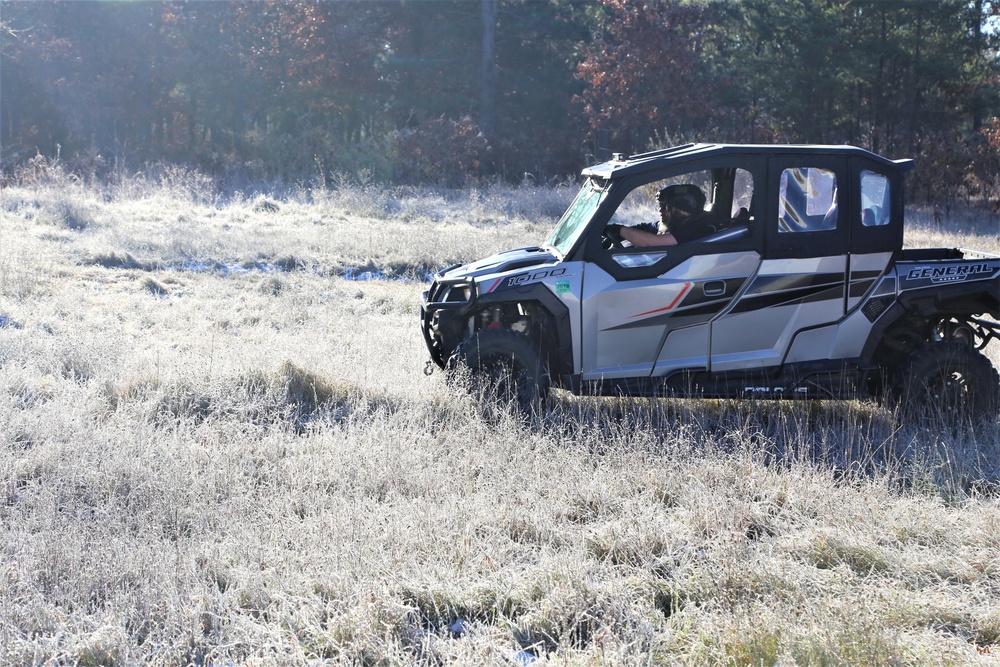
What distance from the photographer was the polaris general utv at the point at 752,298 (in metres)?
6.52

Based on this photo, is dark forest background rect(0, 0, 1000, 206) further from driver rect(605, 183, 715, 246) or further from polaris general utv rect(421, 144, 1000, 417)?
polaris general utv rect(421, 144, 1000, 417)

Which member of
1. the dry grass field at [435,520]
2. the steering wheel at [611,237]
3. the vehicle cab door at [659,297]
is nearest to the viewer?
the dry grass field at [435,520]

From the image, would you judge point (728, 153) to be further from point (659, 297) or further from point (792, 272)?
point (659, 297)

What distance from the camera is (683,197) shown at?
696 cm

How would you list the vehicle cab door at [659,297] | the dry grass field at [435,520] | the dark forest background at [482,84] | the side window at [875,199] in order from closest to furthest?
the dry grass field at [435,520]
the vehicle cab door at [659,297]
the side window at [875,199]
the dark forest background at [482,84]

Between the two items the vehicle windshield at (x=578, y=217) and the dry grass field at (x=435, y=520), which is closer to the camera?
the dry grass field at (x=435, y=520)

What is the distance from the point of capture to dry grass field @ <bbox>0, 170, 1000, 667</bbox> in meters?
3.91

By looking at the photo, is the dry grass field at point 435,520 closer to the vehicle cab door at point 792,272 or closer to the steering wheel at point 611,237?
the vehicle cab door at point 792,272

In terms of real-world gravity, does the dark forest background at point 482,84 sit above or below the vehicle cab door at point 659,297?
above

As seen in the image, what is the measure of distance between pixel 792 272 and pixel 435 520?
3.16 m

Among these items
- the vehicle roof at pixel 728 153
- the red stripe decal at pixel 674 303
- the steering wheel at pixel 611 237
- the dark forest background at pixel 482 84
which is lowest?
the red stripe decal at pixel 674 303

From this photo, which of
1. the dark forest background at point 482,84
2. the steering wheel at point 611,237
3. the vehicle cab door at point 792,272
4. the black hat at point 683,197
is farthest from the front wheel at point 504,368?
the dark forest background at point 482,84

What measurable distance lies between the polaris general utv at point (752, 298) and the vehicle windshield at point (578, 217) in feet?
0.20

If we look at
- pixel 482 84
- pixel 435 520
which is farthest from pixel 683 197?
pixel 482 84
